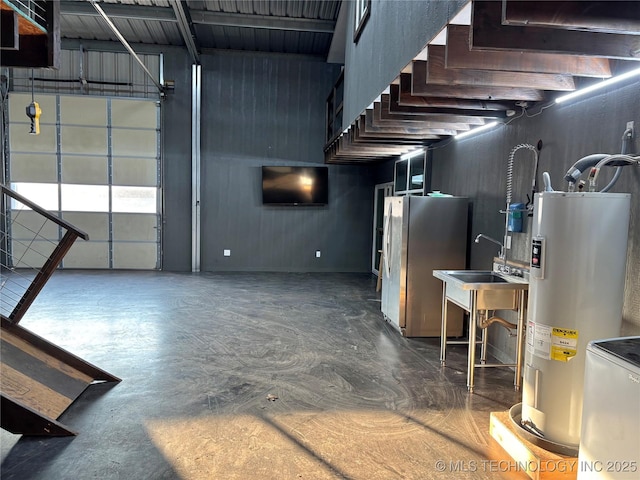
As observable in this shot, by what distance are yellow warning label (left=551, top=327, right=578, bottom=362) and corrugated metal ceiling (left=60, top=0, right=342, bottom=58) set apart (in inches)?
266

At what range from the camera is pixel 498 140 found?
4.17 metres

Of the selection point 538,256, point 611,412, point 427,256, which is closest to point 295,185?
point 427,256

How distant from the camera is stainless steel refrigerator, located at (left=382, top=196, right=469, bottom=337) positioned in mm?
4664

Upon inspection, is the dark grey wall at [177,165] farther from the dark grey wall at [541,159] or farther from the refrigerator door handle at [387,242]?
the dark grey wall at [541,159]

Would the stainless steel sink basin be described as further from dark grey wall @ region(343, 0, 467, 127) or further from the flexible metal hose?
dark grey wall @ region(343, 0, 467, 127)

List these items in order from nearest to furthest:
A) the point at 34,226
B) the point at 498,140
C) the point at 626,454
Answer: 1. the point at 626,454
2. the point at 498,140
3. the point at 34,226

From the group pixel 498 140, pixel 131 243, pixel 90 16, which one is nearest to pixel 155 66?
pixel 90 16

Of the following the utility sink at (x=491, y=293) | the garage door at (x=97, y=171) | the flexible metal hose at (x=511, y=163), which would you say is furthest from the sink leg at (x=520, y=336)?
the garage door at (x=97, y=171)

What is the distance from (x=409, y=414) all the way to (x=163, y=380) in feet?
6.61

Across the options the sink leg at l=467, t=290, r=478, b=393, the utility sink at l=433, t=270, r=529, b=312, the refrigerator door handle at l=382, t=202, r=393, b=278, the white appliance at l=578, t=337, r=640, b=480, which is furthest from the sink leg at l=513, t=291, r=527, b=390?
the refrigerator door handle at l=382, t=202, r=393, b=278

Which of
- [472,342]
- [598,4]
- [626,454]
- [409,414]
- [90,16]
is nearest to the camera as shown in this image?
[626,454]

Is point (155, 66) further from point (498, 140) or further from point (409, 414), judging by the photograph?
point (409, 414)

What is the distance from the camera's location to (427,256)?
4719 millimetres

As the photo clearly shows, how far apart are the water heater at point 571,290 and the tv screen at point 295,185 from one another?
692 centimetres
